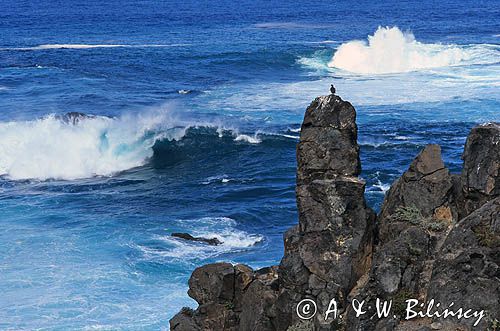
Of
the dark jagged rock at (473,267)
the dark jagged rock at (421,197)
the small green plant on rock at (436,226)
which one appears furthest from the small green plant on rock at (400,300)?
the dark jagged rock at (421,197)

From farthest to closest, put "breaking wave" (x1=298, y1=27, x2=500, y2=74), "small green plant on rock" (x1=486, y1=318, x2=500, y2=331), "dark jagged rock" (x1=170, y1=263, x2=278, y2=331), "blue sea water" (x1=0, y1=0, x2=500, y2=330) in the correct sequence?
"breaking wave" (x1=298, y1=27, x2=500, y2=74) → "blue sea water" (x1=0, y1=0, x2=500, y2=330) → "dark jagged rock" (x1=170, y1=263, x2=278, y2=331) → "small green plant on rock" (x1=486, y1=318, x2=500, y2=331)

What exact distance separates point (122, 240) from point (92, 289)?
4.70 meters

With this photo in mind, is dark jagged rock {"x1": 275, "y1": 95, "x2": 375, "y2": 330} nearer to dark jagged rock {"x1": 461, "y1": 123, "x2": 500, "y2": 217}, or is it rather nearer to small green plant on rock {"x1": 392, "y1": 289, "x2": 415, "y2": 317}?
small green plant on rock {"x1": 392, "y1": 289, "x2": 415, "y2": 317}

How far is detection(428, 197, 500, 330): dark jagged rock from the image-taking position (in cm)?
1462

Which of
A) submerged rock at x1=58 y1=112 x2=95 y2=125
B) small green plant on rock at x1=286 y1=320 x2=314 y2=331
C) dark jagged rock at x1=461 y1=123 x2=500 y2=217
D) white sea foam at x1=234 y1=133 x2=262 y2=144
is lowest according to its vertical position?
white sea foam at x1=234 y1=133 x2=262 y2=144

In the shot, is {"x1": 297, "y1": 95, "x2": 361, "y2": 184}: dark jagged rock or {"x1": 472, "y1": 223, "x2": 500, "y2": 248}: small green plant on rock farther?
{"x1": 297, "y1": 95, "x2": 361, "y2": 184}: dark jagged rock

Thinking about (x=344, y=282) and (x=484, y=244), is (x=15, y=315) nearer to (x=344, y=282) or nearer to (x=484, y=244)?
(x=344, y=282)

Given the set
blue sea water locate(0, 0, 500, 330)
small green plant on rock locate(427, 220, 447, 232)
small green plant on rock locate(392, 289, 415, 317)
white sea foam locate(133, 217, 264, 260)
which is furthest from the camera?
white sea foam locate(133, 217, 264, 260)

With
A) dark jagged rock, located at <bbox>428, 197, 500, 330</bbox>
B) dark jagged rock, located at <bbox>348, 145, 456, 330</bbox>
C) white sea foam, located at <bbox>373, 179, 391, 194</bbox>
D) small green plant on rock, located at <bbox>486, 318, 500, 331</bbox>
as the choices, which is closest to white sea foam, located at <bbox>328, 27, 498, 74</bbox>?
white sea foam, located at <bbox>373, 179, 391, 194</bbox>

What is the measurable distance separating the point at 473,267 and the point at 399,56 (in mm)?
65897

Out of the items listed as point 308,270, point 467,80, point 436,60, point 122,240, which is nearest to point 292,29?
point 436,60

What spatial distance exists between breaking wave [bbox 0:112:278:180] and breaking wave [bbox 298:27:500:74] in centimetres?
2600

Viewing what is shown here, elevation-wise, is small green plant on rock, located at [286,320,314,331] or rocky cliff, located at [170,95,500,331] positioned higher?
rocky cliff, located at [170,95,500,331]

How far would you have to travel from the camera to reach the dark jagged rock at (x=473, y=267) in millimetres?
14617
